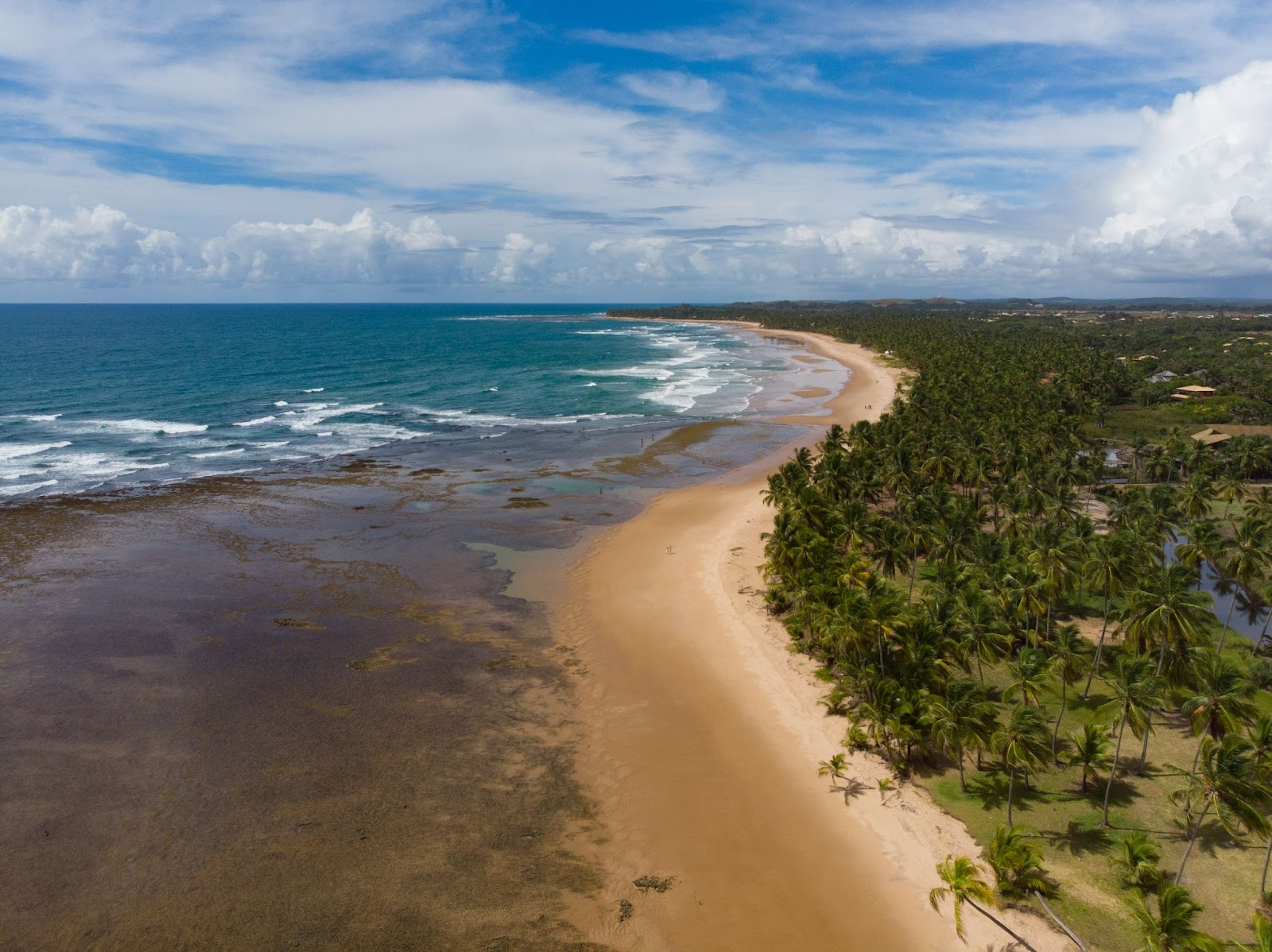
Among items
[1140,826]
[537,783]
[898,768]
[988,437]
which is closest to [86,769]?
[537,783]

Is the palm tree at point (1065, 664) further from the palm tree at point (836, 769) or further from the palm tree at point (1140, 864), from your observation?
the palm tree at point (836, 769)

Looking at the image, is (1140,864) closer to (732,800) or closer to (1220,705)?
(1220,705)

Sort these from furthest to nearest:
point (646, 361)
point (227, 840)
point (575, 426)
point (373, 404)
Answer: point (646, 361), point (373, 404), point (575, 426), point (227, 840)

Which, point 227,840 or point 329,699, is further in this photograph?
point 329,699

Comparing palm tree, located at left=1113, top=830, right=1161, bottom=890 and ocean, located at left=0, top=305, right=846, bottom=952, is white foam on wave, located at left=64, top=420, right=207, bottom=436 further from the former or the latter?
palm tree, located at left=1113, top=830, right=1161, bottom=890

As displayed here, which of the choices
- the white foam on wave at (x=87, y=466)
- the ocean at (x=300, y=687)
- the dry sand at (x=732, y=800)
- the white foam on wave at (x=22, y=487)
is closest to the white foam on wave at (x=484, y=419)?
the ocean at (x=300, y=687)

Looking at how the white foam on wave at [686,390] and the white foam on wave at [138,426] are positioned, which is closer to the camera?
the white foam on wave at [138,426]

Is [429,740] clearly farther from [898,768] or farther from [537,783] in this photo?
[898,768]
